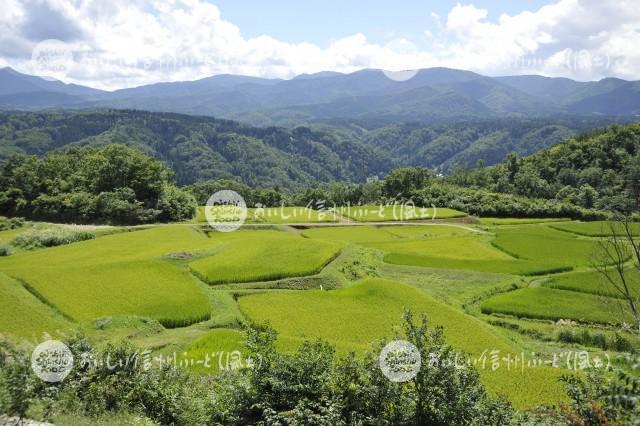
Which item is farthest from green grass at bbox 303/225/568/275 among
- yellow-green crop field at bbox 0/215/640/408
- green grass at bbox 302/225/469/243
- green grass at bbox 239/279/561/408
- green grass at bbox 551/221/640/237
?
green grass at bbox 239/279/561/408

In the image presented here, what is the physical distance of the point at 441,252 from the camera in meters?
40.6

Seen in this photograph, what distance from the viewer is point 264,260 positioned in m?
31.3

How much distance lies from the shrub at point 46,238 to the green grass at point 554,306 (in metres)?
37.4

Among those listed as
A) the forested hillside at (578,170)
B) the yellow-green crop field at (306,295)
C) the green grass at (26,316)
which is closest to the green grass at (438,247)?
the yellow-green crop field at (306,295)

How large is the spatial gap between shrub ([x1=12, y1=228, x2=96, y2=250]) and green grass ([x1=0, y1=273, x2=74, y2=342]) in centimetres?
1765

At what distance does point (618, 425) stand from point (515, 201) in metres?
66.5

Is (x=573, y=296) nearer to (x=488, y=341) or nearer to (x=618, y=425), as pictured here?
(x=488, y=341)

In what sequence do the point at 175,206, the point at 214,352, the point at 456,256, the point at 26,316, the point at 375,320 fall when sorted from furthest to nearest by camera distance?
1. the point at 175,206
2. the point at 456,256
3. the point at 375,320
4. the point at 26,316
5. the point at 214,352

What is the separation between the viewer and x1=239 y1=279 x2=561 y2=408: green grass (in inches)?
609

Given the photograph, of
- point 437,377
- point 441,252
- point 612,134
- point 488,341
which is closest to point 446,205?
point 441,252

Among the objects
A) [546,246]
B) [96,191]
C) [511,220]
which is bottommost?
[511,220]

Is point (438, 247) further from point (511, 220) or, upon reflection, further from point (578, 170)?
point (578, 170)

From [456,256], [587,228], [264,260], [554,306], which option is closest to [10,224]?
[264,260]

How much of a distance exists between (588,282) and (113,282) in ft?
99.2
